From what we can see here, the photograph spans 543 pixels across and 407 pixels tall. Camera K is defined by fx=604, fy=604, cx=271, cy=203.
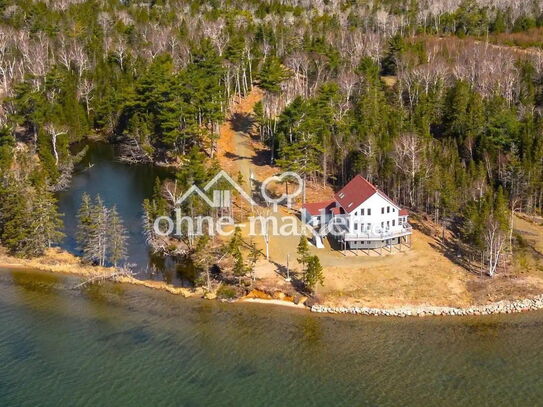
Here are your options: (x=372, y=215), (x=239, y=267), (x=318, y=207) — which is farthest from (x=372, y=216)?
(x=239, y=267)

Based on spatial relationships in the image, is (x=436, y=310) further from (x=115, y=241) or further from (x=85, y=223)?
(x=85, y=223)

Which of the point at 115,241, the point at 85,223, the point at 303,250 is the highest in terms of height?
the point at 85,223

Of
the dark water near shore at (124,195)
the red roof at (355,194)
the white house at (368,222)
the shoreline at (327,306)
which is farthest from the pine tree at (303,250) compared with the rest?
the dark water near shore at (124,195)

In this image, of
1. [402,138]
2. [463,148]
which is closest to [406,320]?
[402,138]

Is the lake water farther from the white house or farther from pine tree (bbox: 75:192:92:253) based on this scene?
the white house

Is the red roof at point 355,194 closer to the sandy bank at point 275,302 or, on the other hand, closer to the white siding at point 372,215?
the white siding at point 372,215

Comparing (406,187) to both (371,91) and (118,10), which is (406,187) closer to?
(371,91)
